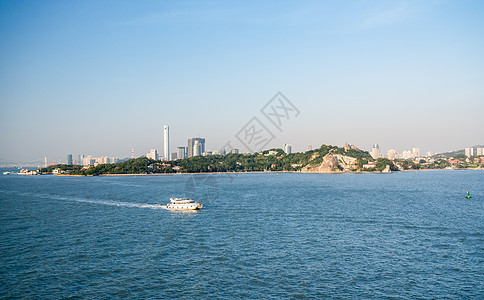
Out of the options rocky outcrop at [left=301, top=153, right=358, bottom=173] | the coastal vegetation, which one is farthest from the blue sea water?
rocky outcrop at [left=301, top=153, right=358, bottom=173]

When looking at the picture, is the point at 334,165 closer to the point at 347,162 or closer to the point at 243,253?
the point at 347,162

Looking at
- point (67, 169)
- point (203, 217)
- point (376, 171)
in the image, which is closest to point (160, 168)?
point (67, 169)

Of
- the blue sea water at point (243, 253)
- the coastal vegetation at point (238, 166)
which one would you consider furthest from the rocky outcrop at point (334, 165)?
the blue sea water at point (243, 253)

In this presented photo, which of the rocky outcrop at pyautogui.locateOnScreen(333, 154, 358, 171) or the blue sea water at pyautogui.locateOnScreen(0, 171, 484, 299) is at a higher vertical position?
the rocky outcrop at pyautogui.locateOnScreen(333, 154, 358, 171)

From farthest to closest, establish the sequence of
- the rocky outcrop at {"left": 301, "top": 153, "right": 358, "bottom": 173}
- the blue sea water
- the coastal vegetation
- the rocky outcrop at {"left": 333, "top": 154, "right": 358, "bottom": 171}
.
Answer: the rocky outcrop at {"left": 333, "top": 154, "right": 358, "bottom": 171}
the rocky outcrop at {"left": 301, "top": 153, "right": 358, "bottom": 173}
the coastal vegetation
the blue sea water

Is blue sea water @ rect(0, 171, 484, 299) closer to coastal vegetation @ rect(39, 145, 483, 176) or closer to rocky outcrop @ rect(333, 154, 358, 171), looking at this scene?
coastal vegetation @ rect(39, 145, 483, 176)

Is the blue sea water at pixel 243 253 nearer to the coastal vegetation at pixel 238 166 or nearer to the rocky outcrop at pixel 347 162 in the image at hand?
the coastal vegetation at pixel 238 166

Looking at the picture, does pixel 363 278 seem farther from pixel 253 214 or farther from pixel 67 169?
pixel 67 169

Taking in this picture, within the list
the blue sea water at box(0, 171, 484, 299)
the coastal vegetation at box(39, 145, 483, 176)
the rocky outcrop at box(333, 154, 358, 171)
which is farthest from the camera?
the rocky outcrop at box(333, 154, 358, 171)
